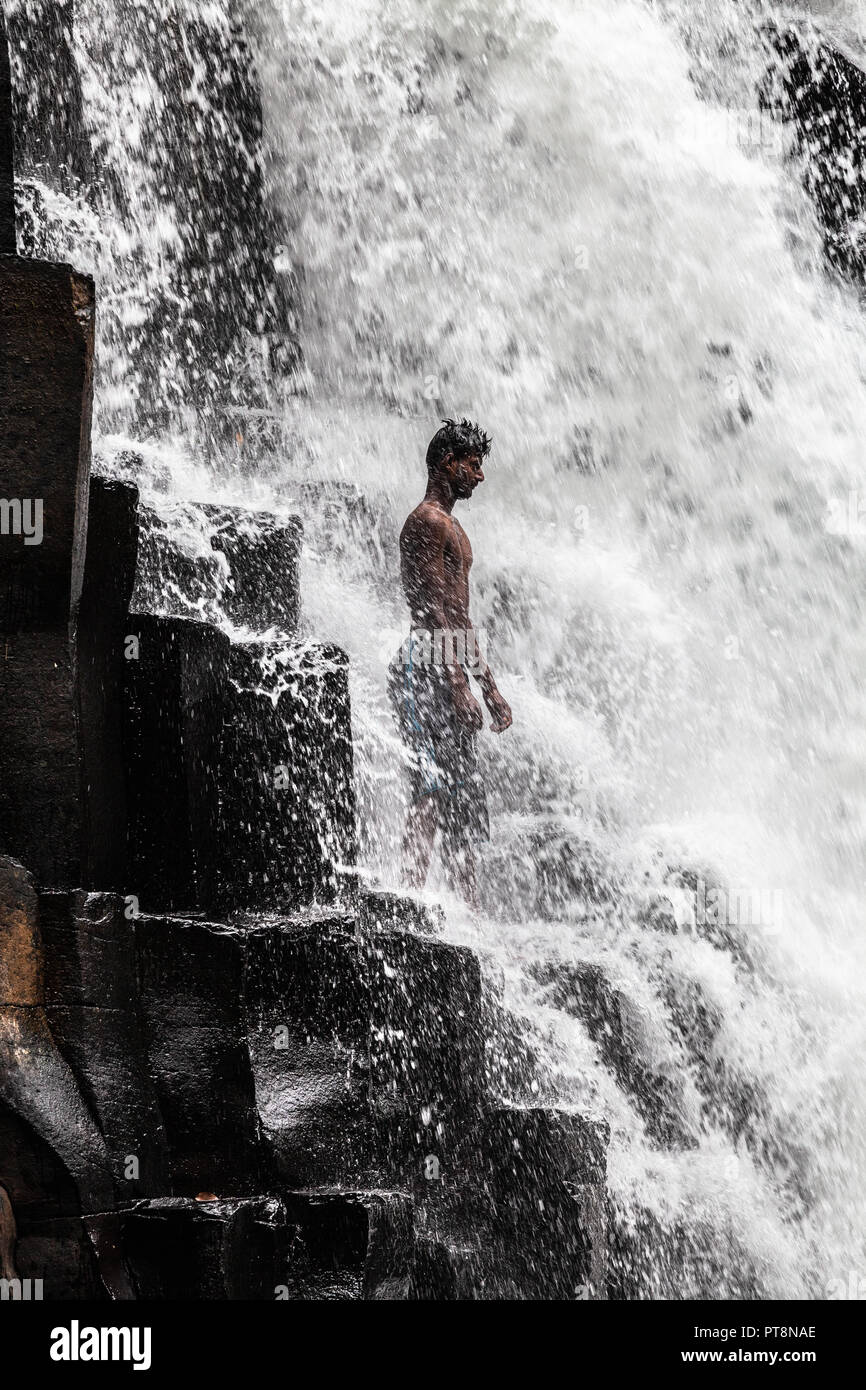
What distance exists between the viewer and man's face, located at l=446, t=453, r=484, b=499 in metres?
6.97

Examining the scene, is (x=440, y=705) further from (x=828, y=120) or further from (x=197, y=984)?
(x=828, y=120)

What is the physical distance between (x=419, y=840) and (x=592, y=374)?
8677 millimetres

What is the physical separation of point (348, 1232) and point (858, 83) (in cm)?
1330

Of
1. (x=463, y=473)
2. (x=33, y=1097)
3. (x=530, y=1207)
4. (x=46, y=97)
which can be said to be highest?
(x=46, y=97)

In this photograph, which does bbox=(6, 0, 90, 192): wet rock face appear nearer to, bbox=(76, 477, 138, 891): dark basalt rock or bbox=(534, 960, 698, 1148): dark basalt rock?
bbox=(76, 477, 138, 891): dark basalt rock

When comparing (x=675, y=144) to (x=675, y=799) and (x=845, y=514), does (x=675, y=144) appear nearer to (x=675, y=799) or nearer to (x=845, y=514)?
(x=845, y=514)

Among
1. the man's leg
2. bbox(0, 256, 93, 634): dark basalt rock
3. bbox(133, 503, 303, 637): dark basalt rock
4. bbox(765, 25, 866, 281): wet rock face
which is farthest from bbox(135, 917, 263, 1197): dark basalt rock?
bbox(765, 25, 866, 281): wet rock face

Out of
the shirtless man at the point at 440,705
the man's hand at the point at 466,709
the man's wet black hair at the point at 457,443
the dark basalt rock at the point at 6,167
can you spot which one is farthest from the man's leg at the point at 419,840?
the dark basalt rock at the point at 6,167

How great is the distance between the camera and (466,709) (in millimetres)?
6645

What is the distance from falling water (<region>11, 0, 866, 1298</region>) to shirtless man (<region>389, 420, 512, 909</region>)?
12.8 feet

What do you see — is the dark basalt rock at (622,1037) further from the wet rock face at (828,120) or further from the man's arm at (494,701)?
the wet rock face at (828,120)

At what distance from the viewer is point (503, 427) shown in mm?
14305

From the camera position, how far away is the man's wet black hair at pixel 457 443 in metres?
6.99

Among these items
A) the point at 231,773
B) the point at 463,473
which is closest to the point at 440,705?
the point at 463,473
